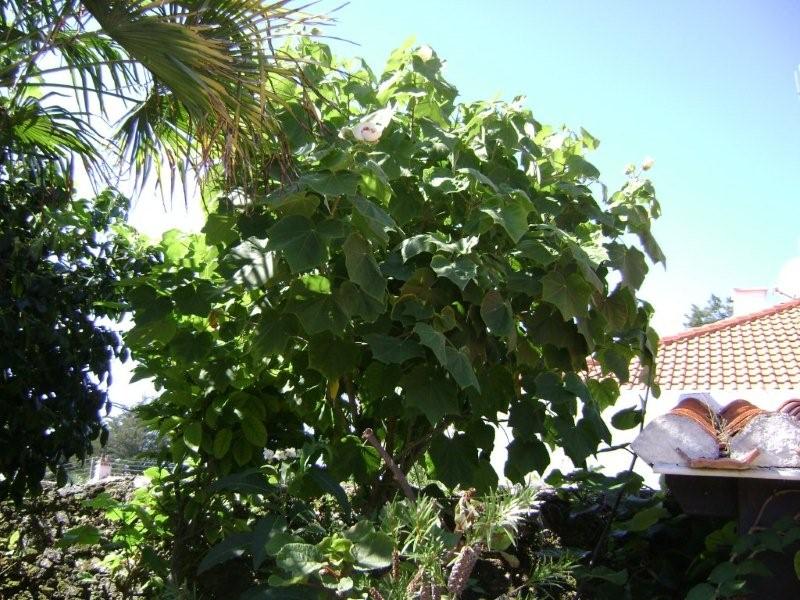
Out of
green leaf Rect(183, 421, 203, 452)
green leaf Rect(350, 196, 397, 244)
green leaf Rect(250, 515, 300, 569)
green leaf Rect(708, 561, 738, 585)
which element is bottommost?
green leaf Rect(708, 561, 738, 585)

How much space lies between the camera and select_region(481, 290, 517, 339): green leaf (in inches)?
90.9

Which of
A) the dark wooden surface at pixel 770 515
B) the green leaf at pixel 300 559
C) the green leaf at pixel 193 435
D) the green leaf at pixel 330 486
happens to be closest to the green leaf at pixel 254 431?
the green leaf at pixel 193 435

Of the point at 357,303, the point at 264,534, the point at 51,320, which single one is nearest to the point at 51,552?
the point at 51,320

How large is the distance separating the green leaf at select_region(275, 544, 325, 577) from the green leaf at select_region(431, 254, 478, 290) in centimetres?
88

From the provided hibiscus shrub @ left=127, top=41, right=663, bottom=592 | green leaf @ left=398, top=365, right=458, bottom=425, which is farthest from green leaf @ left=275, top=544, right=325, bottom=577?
green leaf @ left=398, top=365, right=458, bottom=425

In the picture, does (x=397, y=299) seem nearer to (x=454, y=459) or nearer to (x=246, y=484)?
(x=454, y=459)

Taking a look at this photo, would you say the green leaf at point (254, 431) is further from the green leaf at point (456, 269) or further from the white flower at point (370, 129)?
the white flower at point (370, 129)

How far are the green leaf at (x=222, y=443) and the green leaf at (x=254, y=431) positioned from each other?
0.06 metres

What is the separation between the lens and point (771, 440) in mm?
2316

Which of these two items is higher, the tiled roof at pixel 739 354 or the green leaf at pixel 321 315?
the tiled roof at pixel 739 354

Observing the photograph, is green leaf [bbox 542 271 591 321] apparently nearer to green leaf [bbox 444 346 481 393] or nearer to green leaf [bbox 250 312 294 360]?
green leaf [bbox 444 346 481 393]

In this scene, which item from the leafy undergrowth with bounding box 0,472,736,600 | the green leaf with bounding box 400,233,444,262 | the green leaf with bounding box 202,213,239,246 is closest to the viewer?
the green leaf with bounding box 400,233,444,262

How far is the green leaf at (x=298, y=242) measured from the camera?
6.78 ft

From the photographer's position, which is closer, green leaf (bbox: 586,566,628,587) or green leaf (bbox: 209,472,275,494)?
green leaf (bbox: 209,472,275,494)
